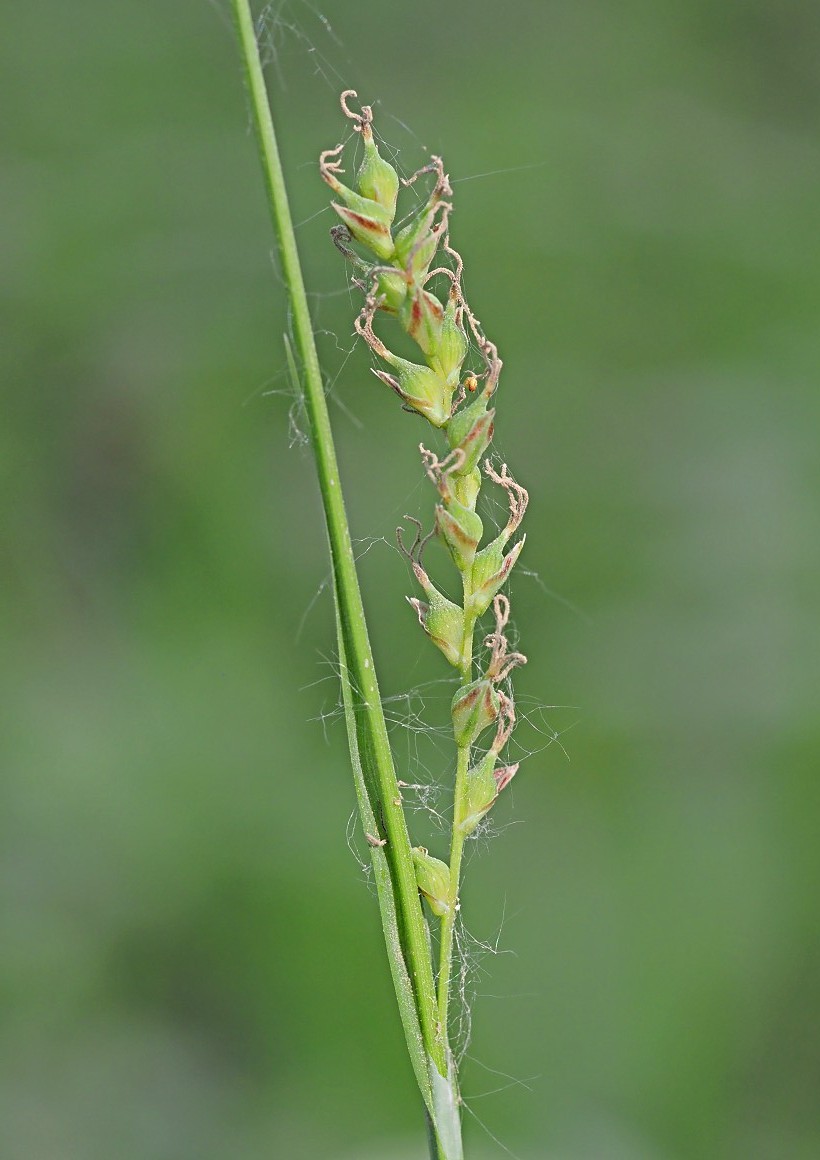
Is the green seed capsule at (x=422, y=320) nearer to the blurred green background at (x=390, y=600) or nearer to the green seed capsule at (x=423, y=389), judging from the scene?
the green seed capsule at (x=423, y=389)

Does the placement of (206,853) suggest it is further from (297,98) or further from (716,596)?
(297,98)

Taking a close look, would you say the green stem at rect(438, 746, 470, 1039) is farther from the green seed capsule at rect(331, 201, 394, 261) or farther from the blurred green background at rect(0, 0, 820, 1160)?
the blurred green background at rect(0, 0, 820, 1160)

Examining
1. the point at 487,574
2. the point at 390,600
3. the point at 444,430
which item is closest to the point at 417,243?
the point at 444,430

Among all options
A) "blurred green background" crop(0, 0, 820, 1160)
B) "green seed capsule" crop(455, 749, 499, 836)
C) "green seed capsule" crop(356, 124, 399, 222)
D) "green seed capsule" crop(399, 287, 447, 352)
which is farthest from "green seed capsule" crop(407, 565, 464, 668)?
"blurred green background" crop(0, 0, 820, 1160)

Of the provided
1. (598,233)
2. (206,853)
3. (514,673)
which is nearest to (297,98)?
(598,233)

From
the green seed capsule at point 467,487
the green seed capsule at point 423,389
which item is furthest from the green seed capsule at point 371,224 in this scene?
the green seed capsule at point 467,487

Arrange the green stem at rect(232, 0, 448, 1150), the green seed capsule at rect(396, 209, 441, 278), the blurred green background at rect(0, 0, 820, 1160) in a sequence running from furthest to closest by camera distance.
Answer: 1. the blurred green background at rect(0, 0, 820, 1160)
2. the green seed capsule at rect(396, 209, 441, 278)
3. the green stem at rect(232, 0, 448, 1150)

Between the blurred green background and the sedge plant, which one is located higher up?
the sedge plant
